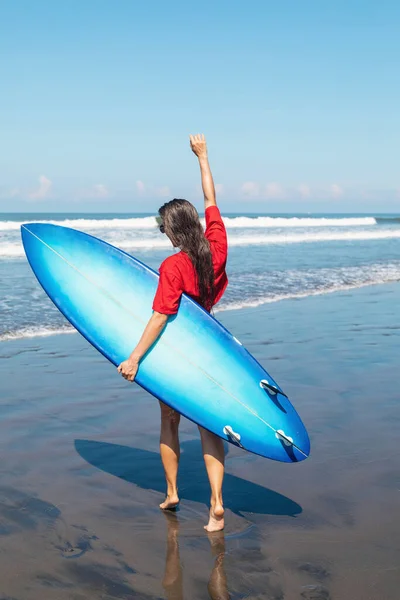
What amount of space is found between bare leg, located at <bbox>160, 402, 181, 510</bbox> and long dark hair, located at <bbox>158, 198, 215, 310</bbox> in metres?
0.81

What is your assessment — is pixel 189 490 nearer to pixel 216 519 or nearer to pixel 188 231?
pixel 216 519

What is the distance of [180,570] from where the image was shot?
270 centimetres

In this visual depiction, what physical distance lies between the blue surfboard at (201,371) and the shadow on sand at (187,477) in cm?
26

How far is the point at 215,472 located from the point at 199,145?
5.52 ft

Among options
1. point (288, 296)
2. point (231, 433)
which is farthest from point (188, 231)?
point (288, 296)

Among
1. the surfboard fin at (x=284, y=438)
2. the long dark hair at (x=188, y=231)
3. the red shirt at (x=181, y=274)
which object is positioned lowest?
the surfboard fin at (x=284, y=438)

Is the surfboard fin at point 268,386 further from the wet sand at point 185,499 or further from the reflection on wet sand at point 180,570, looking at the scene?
the reflection on wet sand at point 180,570

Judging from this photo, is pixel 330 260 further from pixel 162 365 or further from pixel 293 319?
pixel 162 365

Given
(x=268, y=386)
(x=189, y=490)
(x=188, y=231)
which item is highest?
(x=188, y=231)

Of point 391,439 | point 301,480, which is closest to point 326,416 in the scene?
point 391,439

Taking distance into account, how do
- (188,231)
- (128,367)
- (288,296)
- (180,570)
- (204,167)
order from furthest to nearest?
(288,296) < (204,167) < (128,367) < (188,231) < (180,570)

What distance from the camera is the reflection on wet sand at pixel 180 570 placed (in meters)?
2.53

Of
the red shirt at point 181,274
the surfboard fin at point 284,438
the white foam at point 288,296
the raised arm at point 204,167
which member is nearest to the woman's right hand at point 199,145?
the raised arm at point 204,167

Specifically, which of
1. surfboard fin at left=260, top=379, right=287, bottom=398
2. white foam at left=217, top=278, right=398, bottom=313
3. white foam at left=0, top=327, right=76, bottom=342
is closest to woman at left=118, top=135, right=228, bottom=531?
surfboard fin at left=260, top=379, right=287, bottom=398
